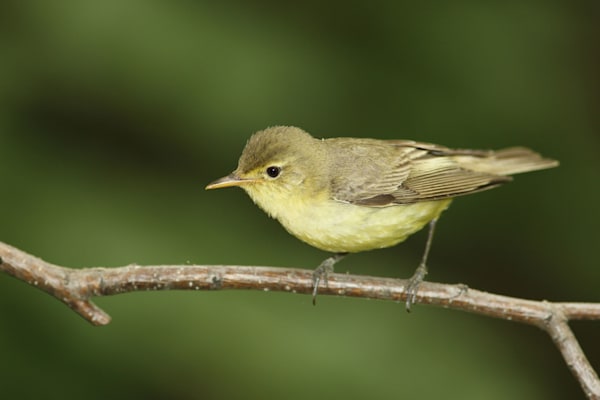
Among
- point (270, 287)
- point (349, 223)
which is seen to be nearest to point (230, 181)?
point (270, 287)

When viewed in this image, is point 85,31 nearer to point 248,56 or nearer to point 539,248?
point 248,56

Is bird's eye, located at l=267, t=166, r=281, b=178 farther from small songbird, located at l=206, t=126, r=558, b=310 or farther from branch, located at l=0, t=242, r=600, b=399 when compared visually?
branch, located at l=0, t=242, r=600, b=399

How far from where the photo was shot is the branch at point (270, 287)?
3.04 m

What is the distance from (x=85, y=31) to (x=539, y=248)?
10.5 feet

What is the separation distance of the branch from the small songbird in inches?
3.7

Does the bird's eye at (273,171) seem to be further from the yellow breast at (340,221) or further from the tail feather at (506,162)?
the tail feather at (506,162)

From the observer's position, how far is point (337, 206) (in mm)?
3627

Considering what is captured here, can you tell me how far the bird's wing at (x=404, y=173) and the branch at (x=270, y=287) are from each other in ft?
1.45

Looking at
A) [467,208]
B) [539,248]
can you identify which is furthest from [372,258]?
[539,248]

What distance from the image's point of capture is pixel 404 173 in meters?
3.98

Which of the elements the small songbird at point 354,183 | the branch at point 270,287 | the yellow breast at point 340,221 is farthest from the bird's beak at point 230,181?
the branch at point 270,287

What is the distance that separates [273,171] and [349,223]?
385mm

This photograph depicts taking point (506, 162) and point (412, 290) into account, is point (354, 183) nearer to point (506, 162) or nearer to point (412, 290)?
point (412, 290)

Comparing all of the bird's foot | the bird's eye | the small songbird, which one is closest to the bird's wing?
the small songbird
